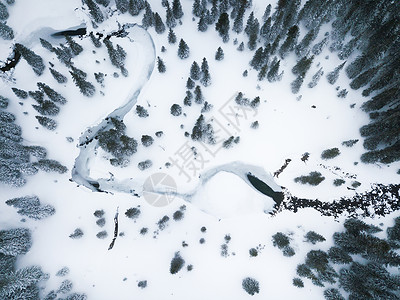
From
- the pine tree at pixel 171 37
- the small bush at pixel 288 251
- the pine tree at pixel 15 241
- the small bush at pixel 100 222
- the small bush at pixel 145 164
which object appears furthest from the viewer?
the pine tree at pixel 171 37

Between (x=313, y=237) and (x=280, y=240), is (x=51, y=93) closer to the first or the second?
(x=280, y=240)

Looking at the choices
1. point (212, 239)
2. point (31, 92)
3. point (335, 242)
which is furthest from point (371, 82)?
point (31, 92)

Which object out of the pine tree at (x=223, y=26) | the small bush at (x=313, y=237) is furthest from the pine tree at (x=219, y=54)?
the small bush at (x=313, y=237)

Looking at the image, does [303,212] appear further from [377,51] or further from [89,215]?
[89,215]

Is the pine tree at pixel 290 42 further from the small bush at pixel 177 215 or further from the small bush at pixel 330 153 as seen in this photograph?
the small bush at pixel 177 215

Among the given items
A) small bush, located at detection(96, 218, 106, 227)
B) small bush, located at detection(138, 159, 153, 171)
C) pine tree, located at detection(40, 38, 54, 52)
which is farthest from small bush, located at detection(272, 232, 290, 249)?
pine tree, located at detection(40, 38, 54, 52)

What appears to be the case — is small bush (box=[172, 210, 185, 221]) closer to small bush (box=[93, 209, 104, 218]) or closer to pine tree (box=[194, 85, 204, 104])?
small bush (box=[93, 209, 104, 218])
